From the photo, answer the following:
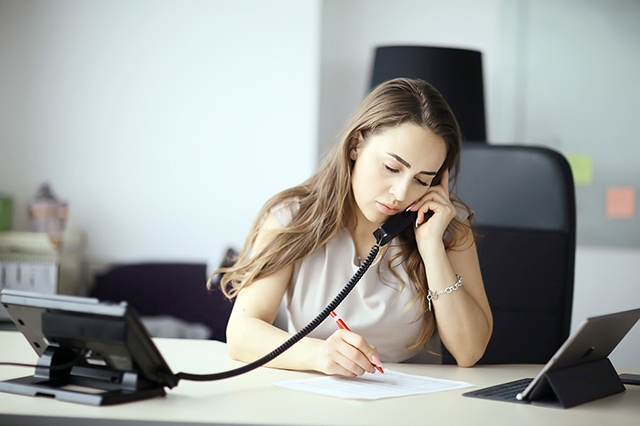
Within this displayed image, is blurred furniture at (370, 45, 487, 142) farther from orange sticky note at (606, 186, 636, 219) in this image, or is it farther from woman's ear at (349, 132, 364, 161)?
woman's ear at (349, 132, 364, 161)

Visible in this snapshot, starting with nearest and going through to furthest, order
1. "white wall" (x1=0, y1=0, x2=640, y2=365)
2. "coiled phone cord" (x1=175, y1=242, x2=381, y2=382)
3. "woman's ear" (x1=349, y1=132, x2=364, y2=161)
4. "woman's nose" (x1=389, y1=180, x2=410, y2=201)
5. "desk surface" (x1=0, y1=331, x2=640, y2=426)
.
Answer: "desk surface" (x1=0, y1=331, x2=640, y2=426) → "coiled phone cord" (x1=175, y1=242, x2=381, y2=382) → "woman's nose" (x1=389, y1=180, x2=410, y2=201) → "woman's ear" (x1=349, y1=132, x2=364, y2=161) → "white wall" (x1=0, y1=0, x2=640, y2=365)

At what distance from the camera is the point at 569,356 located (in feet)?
4.26

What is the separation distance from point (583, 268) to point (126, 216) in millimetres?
1805

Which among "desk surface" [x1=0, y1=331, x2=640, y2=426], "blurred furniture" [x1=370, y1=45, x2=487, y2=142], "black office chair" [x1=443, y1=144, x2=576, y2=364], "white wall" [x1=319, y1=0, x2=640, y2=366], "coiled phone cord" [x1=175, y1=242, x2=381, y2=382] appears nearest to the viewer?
"desk surface" [x1=0, y1=331, x2=640, y2=426]

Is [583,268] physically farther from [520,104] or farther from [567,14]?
[567,14]

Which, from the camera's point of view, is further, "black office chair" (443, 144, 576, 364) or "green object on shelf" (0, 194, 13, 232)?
"green object on shelf" (0, 194, 13, 232)

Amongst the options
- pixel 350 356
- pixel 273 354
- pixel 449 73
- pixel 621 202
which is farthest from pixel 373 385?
pixel 621 202

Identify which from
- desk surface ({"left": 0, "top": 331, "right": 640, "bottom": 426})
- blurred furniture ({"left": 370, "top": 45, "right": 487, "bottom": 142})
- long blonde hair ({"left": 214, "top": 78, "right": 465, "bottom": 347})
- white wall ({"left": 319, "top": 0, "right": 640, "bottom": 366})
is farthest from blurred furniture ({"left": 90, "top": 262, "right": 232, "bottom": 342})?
desk surface ({"left": 0, "top": 331, "right": 640, "bottom": 426})

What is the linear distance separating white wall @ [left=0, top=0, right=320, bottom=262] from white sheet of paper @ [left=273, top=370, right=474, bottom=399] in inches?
77.8

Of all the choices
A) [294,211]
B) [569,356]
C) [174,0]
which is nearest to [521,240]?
[294,211]

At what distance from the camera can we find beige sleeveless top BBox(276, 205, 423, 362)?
177cm

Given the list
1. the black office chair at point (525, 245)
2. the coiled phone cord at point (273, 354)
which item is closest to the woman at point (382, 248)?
the coiled phone cord at point (273, 354)

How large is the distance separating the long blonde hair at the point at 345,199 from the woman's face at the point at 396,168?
0.03 meters

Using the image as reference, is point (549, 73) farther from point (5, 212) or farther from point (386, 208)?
point (5, 212)
